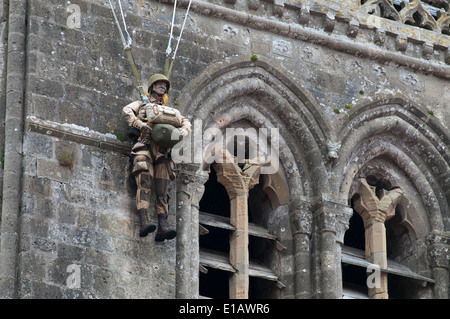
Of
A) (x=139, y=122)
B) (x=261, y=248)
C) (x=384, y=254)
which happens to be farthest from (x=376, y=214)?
(x=139, y=122)

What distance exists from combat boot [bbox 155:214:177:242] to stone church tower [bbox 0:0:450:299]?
6.0 inches

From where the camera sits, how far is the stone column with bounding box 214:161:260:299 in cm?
2769

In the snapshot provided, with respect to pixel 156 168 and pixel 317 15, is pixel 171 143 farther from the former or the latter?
pixel 317 15

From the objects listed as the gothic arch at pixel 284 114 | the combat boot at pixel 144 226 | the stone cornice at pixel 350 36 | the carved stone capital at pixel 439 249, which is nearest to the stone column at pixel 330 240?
the gothic arch at pixel 284 114

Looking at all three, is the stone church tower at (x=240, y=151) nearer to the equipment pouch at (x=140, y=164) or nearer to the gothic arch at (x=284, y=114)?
the gothic arch at (x=284, y=114)

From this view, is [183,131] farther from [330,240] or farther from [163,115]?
[330,240]

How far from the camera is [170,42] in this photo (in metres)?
28.0

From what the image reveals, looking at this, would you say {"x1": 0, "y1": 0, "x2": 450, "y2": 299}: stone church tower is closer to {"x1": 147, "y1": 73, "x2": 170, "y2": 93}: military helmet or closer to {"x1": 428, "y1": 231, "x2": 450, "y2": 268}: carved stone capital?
{"x1": 428, "y1": 231, "x2": 450, "y2": 268}: carved stone capital

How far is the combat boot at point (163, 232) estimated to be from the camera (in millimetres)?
26344

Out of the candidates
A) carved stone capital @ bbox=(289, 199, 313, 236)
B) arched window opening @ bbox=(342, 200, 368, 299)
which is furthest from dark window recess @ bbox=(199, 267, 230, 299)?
carved stone capital @ bbox=(289, 199, 313, 236)

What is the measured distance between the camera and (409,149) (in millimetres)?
29812

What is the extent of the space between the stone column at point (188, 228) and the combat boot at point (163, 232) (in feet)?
1.18
